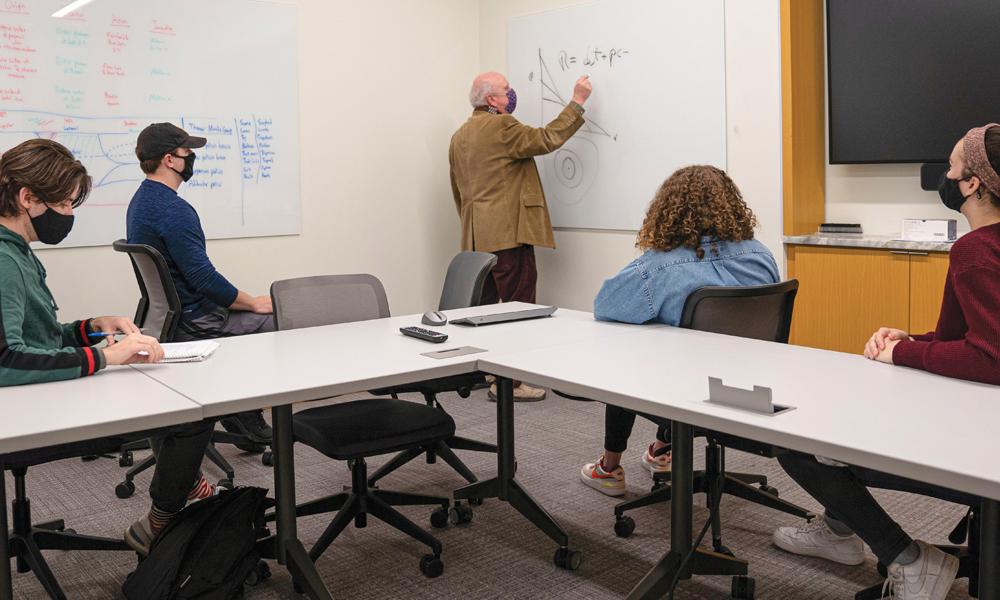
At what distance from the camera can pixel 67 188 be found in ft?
7.62

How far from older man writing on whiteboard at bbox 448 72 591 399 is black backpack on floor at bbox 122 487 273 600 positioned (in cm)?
244

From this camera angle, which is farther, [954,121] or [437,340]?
[954,121]

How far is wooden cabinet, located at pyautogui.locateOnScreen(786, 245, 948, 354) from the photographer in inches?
138

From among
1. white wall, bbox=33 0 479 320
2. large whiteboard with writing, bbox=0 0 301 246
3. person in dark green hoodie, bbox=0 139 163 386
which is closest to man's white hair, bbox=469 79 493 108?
white wall, bbox=33 0 479 320

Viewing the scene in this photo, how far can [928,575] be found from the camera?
6.53 ft

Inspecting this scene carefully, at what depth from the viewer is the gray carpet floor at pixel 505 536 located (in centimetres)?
255

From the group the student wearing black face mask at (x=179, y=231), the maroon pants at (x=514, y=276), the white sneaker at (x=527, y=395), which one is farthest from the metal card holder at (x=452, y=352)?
the maroon pants at (x=514, y=276)

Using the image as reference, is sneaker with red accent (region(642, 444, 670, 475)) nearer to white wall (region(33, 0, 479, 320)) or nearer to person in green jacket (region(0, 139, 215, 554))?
person in green jacket (region(0, 139, 215, 554))

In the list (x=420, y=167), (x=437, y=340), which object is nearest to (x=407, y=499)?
(x=437, y=340)

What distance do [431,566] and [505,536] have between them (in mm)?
362

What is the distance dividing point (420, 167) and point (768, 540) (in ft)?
10.7

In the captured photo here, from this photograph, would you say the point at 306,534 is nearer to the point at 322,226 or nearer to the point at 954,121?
the point at 322,226

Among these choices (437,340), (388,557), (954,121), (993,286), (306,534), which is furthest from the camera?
(954,121)

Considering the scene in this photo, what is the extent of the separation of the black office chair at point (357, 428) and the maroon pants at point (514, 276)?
5.44 ft
